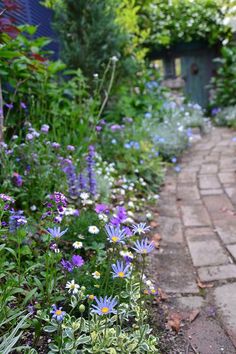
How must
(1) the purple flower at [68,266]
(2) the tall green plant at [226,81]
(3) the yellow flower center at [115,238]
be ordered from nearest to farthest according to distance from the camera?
(3) the yellow flower center at [115,238] < (1) the purple flower at [68,266] < (2) the tall green plant at [226,81]

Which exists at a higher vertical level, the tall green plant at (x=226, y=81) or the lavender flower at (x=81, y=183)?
the tall green plant at (x=226, y=81)

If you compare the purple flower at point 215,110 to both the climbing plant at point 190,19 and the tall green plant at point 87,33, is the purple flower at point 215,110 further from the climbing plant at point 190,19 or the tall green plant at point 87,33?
the tall green plant at point 87,33

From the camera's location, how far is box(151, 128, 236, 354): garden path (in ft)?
5.04

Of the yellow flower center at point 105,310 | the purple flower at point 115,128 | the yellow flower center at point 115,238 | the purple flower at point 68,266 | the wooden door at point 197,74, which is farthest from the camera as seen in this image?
the wooden door at point 197,74

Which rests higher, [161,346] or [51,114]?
[51,114]

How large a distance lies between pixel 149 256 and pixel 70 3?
298 cm

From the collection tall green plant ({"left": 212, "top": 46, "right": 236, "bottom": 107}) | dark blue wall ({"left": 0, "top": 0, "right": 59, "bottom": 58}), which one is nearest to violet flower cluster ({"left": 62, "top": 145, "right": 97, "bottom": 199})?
dark blue wall ({"left": 0, "top": 0, "right": 59, "bottom": 58})

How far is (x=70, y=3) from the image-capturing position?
12.6ft

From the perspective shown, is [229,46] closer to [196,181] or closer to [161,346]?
[196,181]

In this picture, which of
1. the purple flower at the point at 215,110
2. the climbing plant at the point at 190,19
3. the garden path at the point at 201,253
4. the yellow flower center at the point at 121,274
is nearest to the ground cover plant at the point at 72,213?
the yellow flower center at the point at 121,274

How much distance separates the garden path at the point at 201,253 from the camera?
154 cm

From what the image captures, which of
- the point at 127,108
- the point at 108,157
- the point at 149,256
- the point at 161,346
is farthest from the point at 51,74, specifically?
the point at 161,346

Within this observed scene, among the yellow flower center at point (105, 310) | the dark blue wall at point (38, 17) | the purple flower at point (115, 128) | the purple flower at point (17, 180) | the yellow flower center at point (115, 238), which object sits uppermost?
the dark blue wall at point (38, 17)

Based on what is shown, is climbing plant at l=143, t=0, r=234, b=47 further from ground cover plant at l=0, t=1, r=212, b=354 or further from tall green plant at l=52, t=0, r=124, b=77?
tall green plant at l=52, t=0, r=124, b=77
